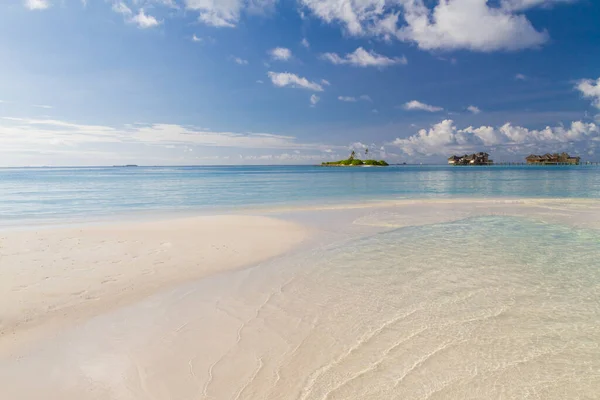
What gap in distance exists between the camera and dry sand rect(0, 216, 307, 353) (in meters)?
6.91

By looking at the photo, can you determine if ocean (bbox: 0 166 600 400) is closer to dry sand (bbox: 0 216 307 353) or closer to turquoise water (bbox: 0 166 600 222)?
dry sand (bbox: 0 216 307 353)

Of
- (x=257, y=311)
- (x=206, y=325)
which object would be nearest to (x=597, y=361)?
(x=257, y=311)

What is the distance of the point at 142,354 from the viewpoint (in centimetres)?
527

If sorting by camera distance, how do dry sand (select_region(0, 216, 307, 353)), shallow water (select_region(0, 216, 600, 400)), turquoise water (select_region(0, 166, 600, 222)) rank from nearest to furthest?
1. shallow water (select_region(0, 216, 600, 400))
2. dry sand (select_region(0, 216, 307, 353))
3. turquoise water (select_region(0, 166, 600, 222))

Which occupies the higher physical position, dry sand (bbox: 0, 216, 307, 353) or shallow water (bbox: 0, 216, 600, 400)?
dry sand (bbox: 0, 216, 307, 353)

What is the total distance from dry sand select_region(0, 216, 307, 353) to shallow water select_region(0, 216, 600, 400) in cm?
91

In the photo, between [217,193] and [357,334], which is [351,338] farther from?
[217,193]

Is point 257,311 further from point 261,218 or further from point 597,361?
point 261,218

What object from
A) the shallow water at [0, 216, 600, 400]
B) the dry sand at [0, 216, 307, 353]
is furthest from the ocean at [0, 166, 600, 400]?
the dry sand at [0, 216, 307, 353]

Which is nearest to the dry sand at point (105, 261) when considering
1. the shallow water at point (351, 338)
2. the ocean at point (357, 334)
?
the ocean at point (357, 334)

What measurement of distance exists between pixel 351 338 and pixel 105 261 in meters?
8.00

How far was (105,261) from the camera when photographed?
10273mm

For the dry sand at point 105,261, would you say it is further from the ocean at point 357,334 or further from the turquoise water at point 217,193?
the turquoise water at point 217,193

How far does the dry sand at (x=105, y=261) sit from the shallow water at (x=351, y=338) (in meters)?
0.91
